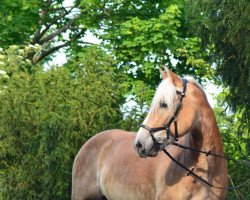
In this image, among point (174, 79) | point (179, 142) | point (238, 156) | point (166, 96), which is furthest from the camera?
point (238, 156)

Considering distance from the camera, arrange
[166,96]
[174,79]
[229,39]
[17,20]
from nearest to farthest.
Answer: [166,96], [174,79], [229,39], [17,20]

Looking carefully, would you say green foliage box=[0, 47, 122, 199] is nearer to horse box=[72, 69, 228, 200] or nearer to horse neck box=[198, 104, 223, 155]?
horse box=[72, 69, 228, 200]

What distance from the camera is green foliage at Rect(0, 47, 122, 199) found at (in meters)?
11.7

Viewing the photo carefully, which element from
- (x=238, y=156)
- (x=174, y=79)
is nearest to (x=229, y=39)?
(x=238, y=156)

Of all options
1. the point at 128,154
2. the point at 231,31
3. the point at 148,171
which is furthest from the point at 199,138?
the point at 231,31

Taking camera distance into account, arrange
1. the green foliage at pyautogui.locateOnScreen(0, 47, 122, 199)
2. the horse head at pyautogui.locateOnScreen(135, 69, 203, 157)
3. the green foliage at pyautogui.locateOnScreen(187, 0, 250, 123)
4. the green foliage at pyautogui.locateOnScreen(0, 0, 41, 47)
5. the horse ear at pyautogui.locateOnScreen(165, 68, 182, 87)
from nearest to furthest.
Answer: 1. the horse head at pyautogui.locateOnScreen(135, 69, 203, 157)
2. the horse ear at pyautogui.locateOnScreen(165, 68, 182, 87)
3. the green foliage at pyautogui.locateOnScreen(187, 0, 250, 123)
4. the green foliage at pyautogui.locateOnScreen(0, 47, 122, 199)
5. the green foliage at pyautogui.locateOnScreen(0, 0, 41, 47)

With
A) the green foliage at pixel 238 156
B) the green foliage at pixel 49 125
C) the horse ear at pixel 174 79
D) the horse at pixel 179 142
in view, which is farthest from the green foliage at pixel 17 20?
the horse ear at pixel 174 79

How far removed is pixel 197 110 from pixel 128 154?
1865mm

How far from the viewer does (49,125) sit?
1166cm

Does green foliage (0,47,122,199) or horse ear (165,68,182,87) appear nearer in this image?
horse ear (165,68,182,87)

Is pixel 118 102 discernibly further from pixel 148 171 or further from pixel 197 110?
pixel 197 110

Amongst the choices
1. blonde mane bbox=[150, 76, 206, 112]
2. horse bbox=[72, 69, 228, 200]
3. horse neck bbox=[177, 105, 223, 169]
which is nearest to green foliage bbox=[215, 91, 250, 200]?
horse bbox=[72, 69, 228, 200]

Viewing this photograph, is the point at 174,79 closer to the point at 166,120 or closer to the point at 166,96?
the point at 166,96

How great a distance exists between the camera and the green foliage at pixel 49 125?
11.7 meters
